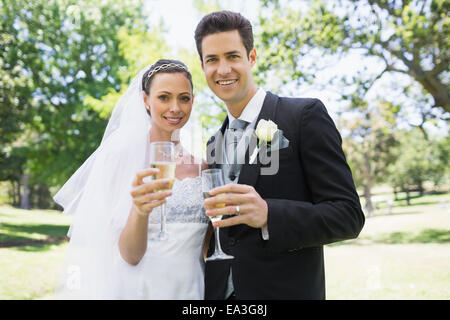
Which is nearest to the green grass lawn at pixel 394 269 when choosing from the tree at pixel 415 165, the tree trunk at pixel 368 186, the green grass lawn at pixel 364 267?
the green grass lawn at pixel 364 267

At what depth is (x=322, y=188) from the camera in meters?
2.60

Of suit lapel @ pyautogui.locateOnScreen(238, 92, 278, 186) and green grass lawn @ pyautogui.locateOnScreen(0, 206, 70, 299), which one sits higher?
suit lapel @ pyautogui.locateOnScreen(238, 92, 278, 186)

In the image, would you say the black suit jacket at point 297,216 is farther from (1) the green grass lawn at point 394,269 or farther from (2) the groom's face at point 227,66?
(1) the green grass lawn at point 394,269

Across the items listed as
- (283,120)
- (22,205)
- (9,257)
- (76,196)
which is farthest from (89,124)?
(22,205)

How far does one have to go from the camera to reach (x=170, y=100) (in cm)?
351

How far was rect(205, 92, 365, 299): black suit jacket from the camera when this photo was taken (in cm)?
239

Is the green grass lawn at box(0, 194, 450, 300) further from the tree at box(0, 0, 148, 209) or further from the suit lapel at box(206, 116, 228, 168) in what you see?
the suit lapel at box(206, 116, 228, 168)

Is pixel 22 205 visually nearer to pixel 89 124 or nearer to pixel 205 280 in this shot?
pixel 89 124

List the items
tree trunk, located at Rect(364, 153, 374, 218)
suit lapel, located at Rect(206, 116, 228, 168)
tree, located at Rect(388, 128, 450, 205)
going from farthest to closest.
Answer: tree, located at Rect(388, 128, 450, 205), tree trunk, located at Rect(364, 153, 374, 218), suit lapel, located at Rect(206, 116, 228, 168)

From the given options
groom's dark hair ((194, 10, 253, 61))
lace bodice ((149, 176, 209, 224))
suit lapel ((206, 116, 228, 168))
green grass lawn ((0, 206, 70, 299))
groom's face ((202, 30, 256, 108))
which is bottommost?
green grass lawn ((0, 206, 70, 299))

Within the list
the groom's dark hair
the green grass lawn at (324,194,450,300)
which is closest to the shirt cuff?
the groom's dark hair

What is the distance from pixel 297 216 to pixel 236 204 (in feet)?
1.61

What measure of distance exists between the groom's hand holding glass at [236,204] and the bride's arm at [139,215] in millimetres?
302

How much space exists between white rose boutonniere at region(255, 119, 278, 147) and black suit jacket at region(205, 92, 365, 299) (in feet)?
0.24
